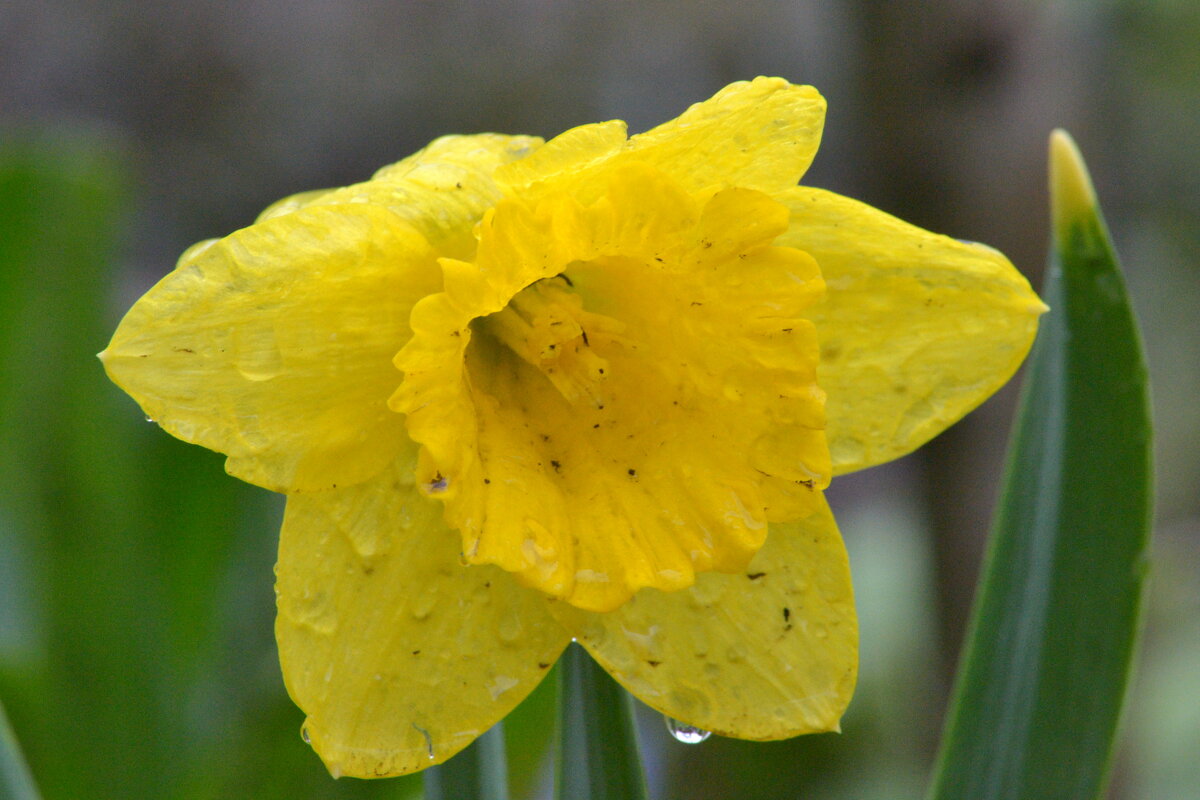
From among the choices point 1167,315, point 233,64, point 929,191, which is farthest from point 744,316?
point 1167,315

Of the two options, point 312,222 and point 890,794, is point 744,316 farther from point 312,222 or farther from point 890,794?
point 890,794

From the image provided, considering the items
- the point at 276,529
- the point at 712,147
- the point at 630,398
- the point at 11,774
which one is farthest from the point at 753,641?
the point at 276,529

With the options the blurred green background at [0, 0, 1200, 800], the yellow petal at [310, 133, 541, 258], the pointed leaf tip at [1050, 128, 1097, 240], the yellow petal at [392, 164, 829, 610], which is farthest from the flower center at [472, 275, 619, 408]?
the blurred green background at [0, 0, 1200, 800]

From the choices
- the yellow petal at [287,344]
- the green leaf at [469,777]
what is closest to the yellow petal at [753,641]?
the green leaf at [469,777]

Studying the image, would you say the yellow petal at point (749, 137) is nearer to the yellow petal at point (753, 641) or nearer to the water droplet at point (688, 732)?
A: the yellow petal at point (753, 641)

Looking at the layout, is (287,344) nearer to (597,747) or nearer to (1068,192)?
(597,747)
